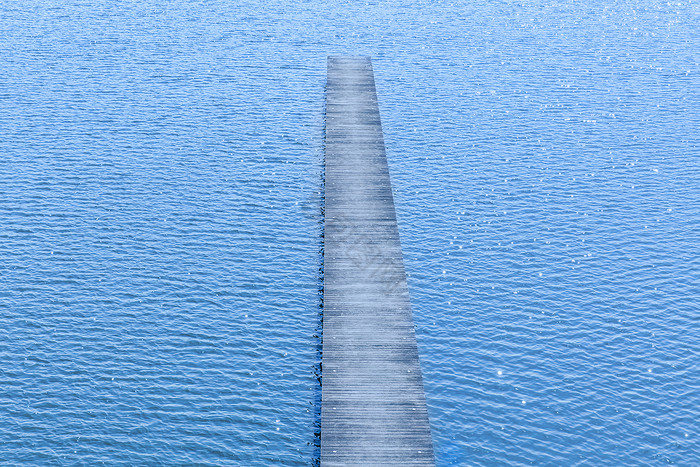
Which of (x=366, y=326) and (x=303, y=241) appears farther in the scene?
(x=303, y=241)

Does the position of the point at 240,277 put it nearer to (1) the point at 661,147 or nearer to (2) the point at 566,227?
(2) the point at 566,227

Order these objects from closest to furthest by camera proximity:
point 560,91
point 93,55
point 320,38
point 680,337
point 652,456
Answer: point 652,456 → point 680,337 → point 560,91 → point 93,55 → point 320,38

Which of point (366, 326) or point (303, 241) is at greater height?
point (366, 326)

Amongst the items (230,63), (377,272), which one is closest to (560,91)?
(230,63)

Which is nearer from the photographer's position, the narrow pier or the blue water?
the narrow pier
